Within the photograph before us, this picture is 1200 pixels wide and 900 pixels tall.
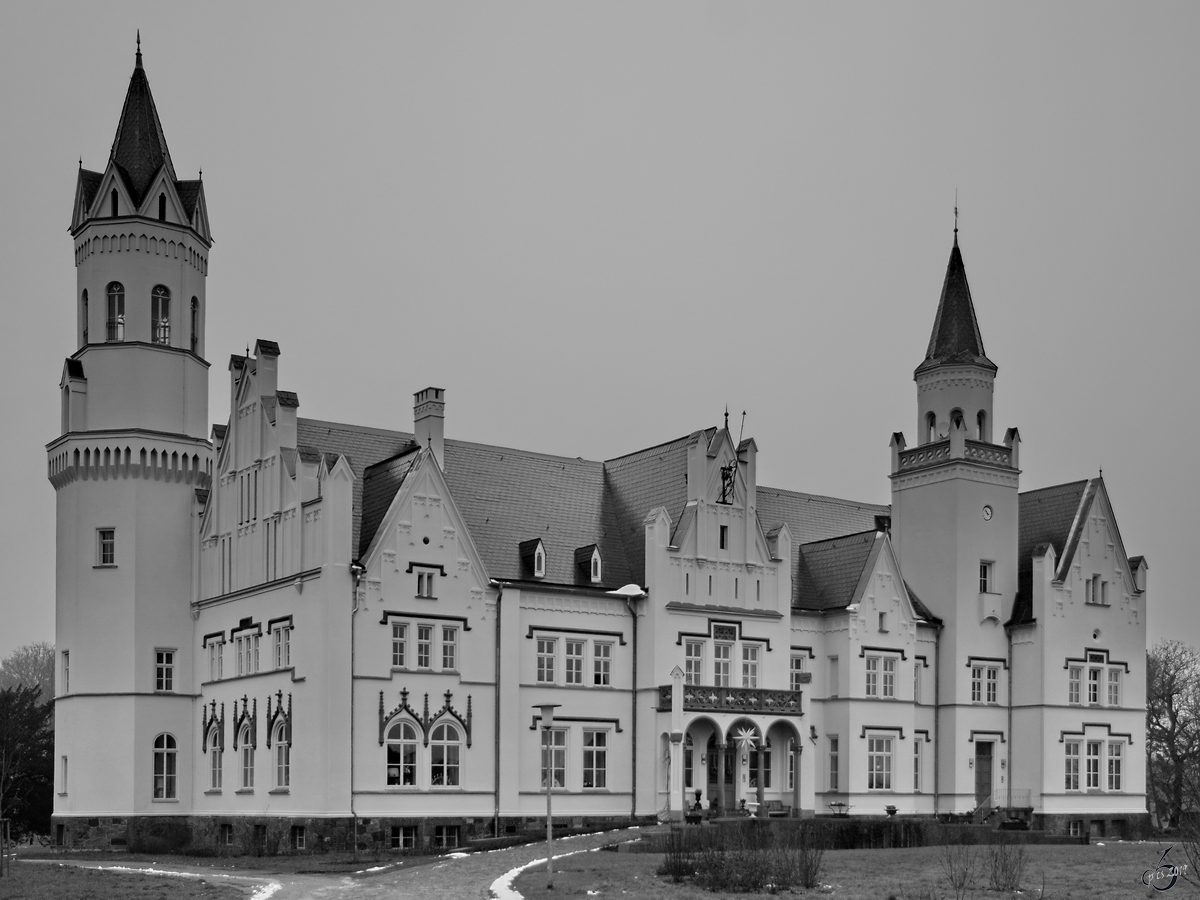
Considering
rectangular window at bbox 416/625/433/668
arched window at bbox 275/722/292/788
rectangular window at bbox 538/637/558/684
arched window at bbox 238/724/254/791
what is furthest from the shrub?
arched window at bbox 238/724/254/791

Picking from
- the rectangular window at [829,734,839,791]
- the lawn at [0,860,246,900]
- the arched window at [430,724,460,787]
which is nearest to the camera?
the lawn at [0,860,246,900]

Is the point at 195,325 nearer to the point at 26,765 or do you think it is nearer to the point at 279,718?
the point at 279,718

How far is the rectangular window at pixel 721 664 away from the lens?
63000 mm

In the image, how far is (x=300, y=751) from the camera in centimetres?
5441

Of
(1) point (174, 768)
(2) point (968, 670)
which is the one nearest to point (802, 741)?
(2) point (968, 670)

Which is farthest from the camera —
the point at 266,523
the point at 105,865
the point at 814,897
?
the point at 266,523

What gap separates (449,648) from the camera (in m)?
57.5

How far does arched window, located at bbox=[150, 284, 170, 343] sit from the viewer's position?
211ft

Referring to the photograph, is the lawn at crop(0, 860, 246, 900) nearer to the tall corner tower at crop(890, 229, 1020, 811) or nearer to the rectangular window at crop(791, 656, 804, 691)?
the rectangular window at crop(791, 656, 804, 691)

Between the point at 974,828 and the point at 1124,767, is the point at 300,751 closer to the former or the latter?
the point at 974,828

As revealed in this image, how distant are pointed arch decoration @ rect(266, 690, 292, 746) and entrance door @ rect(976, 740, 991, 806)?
3066cm

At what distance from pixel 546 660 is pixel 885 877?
2310cm

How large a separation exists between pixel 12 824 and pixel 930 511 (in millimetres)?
41133

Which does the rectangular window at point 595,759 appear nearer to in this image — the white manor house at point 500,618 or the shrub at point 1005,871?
the white manor house at point 500,618
